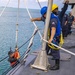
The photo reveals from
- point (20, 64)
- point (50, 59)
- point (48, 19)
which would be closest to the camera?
point (48, 19)

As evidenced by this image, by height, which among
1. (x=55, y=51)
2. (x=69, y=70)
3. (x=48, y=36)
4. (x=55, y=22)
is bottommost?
(x=69, y=70)

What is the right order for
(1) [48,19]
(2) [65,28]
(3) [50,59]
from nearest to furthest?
(1) [48,19], (3) [50,59], (2) [65,28]

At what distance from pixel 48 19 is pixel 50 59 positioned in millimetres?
1908

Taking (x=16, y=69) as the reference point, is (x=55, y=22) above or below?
above

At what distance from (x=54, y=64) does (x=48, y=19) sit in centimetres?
168

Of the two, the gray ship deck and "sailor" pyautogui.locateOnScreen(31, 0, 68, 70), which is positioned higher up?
"sailor" pyautogui.locateOnScreen(31, 0, 68, 70)

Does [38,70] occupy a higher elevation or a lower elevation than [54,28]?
lower

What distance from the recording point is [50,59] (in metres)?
8.21

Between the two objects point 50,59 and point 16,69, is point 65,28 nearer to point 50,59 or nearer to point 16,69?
point 50,59

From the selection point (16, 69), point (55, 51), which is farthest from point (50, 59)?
point (16, 69)

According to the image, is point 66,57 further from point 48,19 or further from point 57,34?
point 48,19

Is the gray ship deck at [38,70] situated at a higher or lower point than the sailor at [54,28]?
lower

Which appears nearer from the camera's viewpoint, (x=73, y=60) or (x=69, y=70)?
(x=69, y=70)

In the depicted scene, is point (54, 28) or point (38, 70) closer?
point (54, 28)
